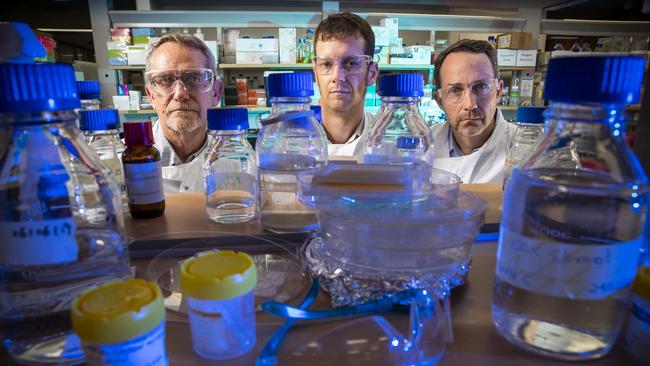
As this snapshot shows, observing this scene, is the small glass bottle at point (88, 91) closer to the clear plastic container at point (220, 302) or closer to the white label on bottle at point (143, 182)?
the white label on bottle at point (143, 182)

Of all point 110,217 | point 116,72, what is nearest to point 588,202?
point 110,217

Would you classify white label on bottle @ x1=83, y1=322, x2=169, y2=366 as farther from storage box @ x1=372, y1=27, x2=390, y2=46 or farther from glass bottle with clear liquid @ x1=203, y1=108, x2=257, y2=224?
storage box @ x1=372, y1=27, x2=390, y2=46

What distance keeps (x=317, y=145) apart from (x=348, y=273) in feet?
1.27

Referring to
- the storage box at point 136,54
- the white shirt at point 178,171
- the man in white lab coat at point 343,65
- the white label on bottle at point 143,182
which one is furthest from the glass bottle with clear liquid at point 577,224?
the storage box at point 136,54

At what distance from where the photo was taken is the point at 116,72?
9.87 ft

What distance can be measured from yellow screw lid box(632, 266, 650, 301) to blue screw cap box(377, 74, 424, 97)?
1.47 feet

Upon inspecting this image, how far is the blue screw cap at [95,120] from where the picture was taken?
2.35 feet

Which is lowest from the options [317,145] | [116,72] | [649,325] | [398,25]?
[649,325]

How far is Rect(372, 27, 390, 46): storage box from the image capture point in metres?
2.91

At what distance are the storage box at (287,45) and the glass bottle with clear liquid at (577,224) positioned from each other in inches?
110

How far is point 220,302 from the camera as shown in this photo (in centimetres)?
33

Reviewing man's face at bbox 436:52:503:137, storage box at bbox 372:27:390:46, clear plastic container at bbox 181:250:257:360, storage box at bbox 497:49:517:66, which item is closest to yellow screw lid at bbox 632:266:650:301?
clear plastic container at bbox 181:250:257:360

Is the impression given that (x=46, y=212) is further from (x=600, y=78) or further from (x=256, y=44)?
(x=256, y=44)

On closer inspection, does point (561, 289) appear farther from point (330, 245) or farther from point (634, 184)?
point (330, 245)
